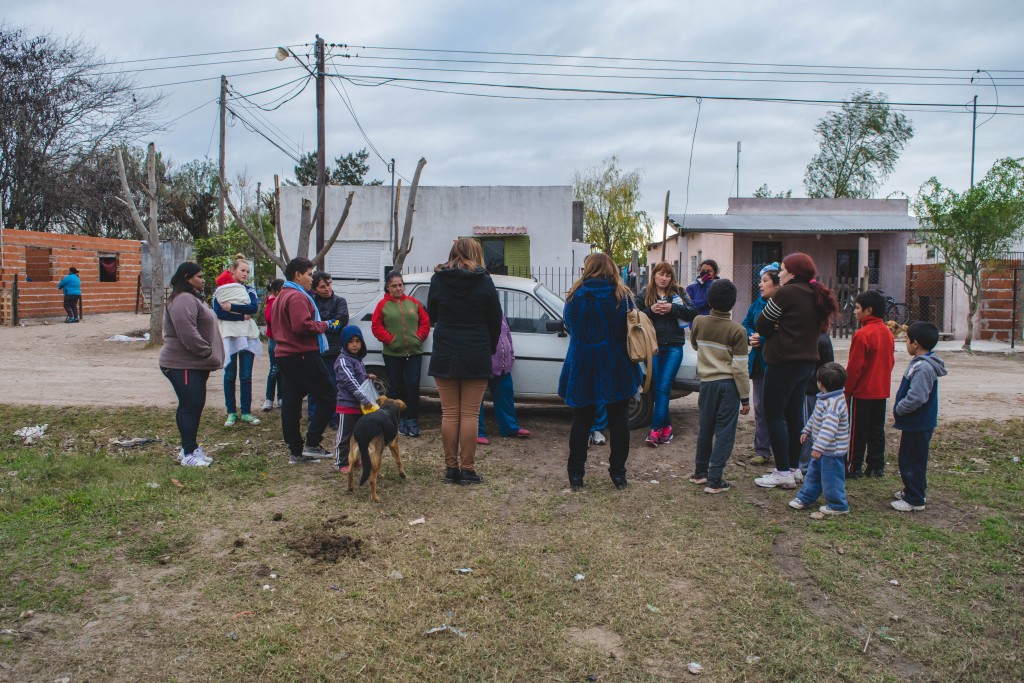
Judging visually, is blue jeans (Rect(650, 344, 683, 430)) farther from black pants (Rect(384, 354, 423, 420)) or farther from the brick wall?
the brick wall

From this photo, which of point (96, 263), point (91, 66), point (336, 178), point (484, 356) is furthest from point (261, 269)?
point (336, 178)

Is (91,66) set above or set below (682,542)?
above

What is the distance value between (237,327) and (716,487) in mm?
5050

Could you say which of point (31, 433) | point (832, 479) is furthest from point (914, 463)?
point (31, 433)

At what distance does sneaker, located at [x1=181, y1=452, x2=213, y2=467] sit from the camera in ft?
20.7

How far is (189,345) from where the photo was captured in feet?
19.8

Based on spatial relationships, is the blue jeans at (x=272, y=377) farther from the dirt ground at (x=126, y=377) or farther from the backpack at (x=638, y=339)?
the backpack at (x=638, y=339)

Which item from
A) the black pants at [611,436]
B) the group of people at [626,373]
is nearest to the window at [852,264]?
the group of people at [626,373]

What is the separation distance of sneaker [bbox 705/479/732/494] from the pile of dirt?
2676 millimetres

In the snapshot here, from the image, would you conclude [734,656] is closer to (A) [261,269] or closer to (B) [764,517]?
(B) [764,517]

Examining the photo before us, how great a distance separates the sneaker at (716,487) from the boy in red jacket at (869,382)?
45.3 inches

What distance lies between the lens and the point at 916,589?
396 centimetres

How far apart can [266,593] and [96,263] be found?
24493mm

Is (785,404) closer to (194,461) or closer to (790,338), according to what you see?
(790,338)
